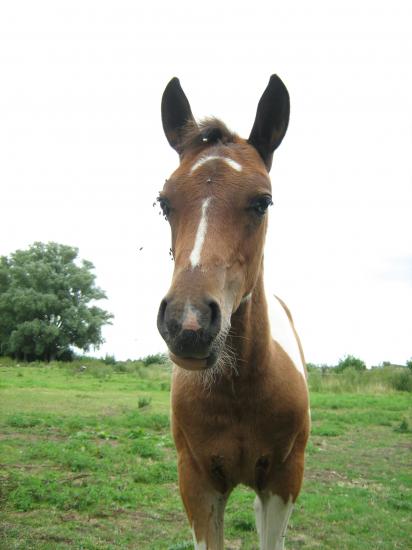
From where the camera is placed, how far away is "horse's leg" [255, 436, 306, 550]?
3.48m

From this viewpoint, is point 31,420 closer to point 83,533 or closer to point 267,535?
point 83,533

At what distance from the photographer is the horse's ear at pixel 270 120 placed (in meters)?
3.22

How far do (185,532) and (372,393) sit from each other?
53.0 ft

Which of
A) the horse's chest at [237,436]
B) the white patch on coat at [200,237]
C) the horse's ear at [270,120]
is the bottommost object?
the horse's chest at [237,436]

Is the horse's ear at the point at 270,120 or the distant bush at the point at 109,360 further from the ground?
the horse's ear at the point at 270,120

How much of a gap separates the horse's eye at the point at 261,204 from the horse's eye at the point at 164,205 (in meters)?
0.52

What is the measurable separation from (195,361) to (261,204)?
3.40ft

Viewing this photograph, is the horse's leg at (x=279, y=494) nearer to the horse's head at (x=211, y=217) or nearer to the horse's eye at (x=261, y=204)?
the horse's head at (x=211, y=217)

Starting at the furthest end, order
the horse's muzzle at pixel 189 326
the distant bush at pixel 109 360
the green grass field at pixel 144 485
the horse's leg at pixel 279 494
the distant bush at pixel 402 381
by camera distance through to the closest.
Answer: the distant bush at pixel 109 360 < the distant bush at pixel 402 381 < the green grass field at pixel 144 485 < the horse's leg at pixel 279 494 < the horse's muzzle at pixel 189 326

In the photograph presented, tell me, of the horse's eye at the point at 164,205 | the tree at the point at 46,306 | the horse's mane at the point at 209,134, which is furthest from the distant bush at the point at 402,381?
the tree at the point at 46,306

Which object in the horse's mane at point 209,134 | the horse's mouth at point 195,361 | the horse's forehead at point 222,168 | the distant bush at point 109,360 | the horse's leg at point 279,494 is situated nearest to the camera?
the horse's mouth at point 195,361

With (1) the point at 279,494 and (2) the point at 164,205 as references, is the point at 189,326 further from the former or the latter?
(1) the point at 279,494

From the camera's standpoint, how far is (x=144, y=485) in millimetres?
6973

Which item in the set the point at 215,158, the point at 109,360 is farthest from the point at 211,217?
the point at 109,360
